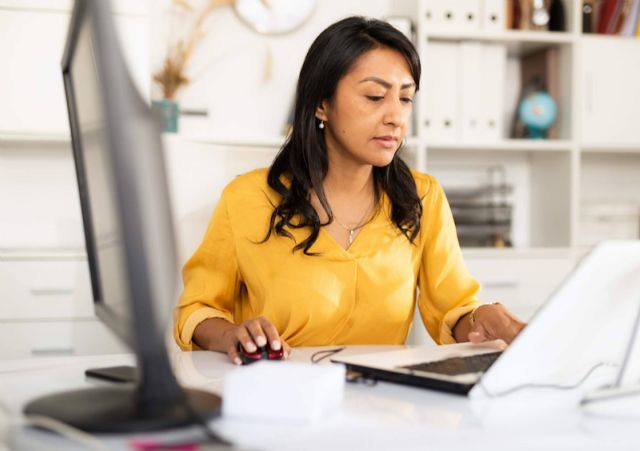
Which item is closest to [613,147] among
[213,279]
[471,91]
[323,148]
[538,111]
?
[538,111]

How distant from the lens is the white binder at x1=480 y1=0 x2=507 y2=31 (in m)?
3.09

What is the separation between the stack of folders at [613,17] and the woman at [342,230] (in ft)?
5.71

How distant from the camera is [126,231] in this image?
0.68 m

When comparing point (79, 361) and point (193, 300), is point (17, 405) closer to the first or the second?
point (79, 361)

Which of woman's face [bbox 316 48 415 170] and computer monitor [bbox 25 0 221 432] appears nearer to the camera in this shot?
computer monitor [bbox 25 0 221 432]

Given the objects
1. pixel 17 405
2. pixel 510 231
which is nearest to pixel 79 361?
pixel 17 405

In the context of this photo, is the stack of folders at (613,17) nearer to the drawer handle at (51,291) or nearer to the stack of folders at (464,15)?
the stack of folders at (464,15)

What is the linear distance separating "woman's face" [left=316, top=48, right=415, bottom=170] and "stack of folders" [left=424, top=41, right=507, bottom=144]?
47.9 inches

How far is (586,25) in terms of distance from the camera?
3.29 m

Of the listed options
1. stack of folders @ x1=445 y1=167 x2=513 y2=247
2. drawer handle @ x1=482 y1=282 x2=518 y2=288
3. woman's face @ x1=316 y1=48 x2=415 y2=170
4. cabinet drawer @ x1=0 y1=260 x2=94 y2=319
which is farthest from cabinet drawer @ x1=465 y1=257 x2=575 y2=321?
cabinet drawer @ x1=0 y1=260 x2=94 y2=319

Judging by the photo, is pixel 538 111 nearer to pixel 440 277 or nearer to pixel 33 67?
pixel 440 277

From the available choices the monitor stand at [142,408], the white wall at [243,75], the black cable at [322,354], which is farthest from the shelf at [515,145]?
the monitor stand at [142,408]

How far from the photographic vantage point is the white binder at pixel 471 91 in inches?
121

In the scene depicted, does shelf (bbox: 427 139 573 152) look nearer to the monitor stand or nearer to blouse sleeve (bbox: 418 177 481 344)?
blouse sleeve (bbox: 418 177 481 344)
